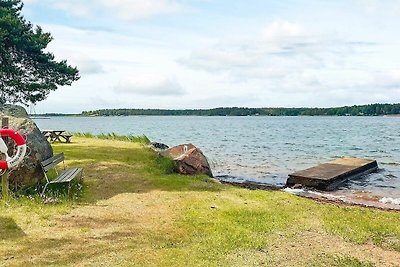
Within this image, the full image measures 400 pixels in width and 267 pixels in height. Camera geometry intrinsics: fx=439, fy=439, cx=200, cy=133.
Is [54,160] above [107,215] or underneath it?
above

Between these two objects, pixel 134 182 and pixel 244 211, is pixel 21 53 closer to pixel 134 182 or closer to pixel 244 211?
pixel 134 182

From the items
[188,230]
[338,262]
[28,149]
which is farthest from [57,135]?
[338,262]

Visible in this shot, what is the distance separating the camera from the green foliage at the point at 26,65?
1488 centimetres

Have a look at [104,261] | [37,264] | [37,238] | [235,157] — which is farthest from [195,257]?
[235,157]

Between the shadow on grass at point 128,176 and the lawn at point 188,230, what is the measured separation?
0.32 ft

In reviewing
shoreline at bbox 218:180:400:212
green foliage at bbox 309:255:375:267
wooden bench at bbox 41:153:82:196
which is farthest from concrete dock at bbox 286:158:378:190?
green foliage at bbox 309:255:375:267

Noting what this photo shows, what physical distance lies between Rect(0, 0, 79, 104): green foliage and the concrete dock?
9065 millimetres

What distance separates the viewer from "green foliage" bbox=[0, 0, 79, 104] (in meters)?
14.9

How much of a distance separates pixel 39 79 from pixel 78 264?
40.7 ft

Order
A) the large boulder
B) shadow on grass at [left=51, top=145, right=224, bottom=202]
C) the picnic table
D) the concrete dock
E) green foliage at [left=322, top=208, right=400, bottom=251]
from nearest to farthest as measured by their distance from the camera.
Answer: green foliage at [left=322, top=208, right=400, bottom=251] < the large boulder < shadow on grass at [left=51, top=145, right=224, bottom=202] < the concrete dock < the picnic table

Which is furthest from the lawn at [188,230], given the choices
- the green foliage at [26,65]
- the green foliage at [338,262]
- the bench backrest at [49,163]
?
the green foliage at [26,65]

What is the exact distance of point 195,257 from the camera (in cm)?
559

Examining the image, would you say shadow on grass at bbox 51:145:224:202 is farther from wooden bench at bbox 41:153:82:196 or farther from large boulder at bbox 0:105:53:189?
large boulder at bbox 0:105:53:189

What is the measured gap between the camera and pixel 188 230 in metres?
6.89
